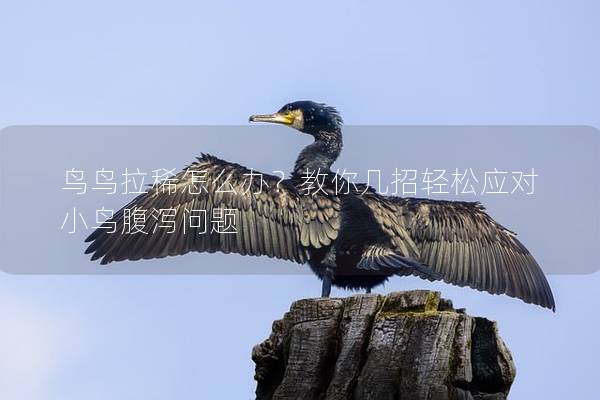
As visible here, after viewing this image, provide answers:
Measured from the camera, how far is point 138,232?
11.5m

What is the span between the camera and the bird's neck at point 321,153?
39.2 ft

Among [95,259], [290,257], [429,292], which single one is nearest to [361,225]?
[290,257]

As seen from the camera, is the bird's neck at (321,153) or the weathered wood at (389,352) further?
the bird's neck at (321,153)

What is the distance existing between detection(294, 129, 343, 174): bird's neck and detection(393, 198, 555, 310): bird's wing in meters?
0.75

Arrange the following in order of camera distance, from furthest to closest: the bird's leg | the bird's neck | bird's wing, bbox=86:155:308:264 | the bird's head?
the bird's head
the bird's neck
bird's wing, bbox=86:155:308:264
the bird's leg

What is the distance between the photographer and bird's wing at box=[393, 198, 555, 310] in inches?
477

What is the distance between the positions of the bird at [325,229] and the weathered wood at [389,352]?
4368mm

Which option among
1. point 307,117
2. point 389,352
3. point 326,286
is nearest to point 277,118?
point 307,117

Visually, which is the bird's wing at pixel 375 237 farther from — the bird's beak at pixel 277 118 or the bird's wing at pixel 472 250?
the bird's beak at pixel 277 118

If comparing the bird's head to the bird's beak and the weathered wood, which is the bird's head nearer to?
the bird's beak

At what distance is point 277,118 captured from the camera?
12.9 meters

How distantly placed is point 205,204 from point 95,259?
112 cm

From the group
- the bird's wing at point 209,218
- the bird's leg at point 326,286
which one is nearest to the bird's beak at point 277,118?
the bird's wing at point 209,218

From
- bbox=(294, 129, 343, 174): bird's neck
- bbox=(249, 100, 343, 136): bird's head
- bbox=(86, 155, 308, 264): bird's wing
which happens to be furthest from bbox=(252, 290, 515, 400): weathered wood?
bbox=(249, 100, 343, 136): bird's head
